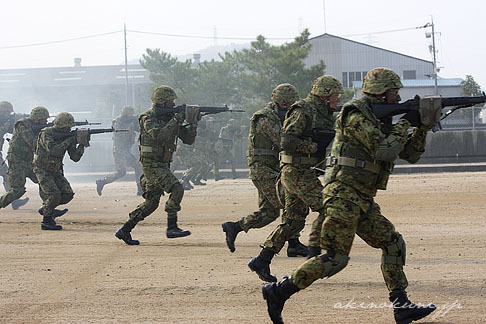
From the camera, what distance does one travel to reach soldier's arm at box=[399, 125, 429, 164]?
5578 mm

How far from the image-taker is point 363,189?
5578 mm

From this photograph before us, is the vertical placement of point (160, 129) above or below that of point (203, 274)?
above

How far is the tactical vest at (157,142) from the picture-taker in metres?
10.2

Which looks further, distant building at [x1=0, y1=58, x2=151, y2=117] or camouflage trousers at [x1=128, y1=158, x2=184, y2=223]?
distant building at [x1=0, y1=58, x2=151, y2=117]

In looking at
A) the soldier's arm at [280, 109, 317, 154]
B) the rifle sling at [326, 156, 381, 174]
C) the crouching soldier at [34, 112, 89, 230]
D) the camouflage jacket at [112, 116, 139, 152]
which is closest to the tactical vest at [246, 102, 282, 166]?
the soldier's arm at [280, 109, 317, 154]

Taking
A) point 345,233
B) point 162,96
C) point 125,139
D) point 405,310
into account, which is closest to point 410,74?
point 125,139

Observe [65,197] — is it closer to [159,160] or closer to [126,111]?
[159,160]

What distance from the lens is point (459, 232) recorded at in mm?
10625

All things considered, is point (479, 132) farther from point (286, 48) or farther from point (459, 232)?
point (459, 232)

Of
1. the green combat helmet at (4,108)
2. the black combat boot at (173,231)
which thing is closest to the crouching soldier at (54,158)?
the black combat boot at (173,231)

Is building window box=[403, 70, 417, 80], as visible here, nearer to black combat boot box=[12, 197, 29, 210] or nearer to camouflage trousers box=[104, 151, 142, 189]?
camouflage trousers box=[104, 151, 142, 189]

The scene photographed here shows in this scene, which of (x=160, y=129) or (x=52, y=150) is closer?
(x=160, y=129)

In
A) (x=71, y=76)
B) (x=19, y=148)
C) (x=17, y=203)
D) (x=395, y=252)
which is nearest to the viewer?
(x=395, y=252)

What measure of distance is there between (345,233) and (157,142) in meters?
5.26
